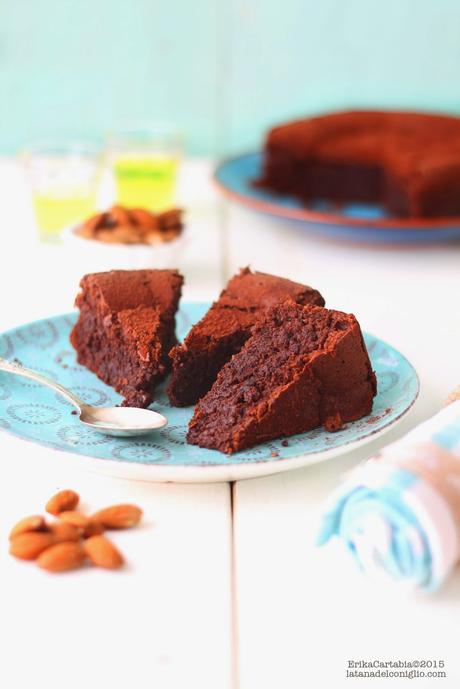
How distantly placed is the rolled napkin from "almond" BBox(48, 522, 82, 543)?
360 millimetres

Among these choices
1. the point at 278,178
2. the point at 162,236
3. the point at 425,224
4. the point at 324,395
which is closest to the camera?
the point at 324,395

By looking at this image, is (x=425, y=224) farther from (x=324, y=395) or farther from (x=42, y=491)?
(x=42, y=491)

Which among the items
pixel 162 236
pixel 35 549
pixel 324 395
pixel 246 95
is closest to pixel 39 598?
pixel 35 549

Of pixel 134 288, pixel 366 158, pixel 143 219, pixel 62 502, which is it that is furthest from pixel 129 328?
pixel 366 158

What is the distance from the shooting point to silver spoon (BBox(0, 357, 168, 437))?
1.64 metres

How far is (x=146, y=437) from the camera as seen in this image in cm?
166

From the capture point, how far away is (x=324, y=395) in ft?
5.51

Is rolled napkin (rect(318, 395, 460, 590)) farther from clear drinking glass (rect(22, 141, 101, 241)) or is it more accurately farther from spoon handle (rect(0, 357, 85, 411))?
clear drinking glass (rect(22, 141, 101, 241))

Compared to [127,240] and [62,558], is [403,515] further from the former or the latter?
[127,240]

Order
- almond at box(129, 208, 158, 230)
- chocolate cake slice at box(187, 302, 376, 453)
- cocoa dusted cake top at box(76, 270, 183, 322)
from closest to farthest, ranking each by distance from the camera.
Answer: chocolate cake slice at box(187, 302, 376, 453), cocoa dusted cake top at box(76, 270, 183, 322), almond at box(129, 208, 158, 230)

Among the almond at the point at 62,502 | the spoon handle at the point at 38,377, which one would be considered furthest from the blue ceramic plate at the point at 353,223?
the almond at the point at 62,502

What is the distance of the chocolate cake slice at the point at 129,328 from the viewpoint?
6.21 ft

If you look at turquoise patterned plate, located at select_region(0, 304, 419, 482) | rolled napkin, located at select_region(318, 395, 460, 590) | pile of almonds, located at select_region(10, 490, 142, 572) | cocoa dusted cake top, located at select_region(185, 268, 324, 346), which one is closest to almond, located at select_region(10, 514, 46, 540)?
pile of almonds, located at select_region(10, 490, 142, 572)

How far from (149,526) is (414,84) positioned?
3.12 m
